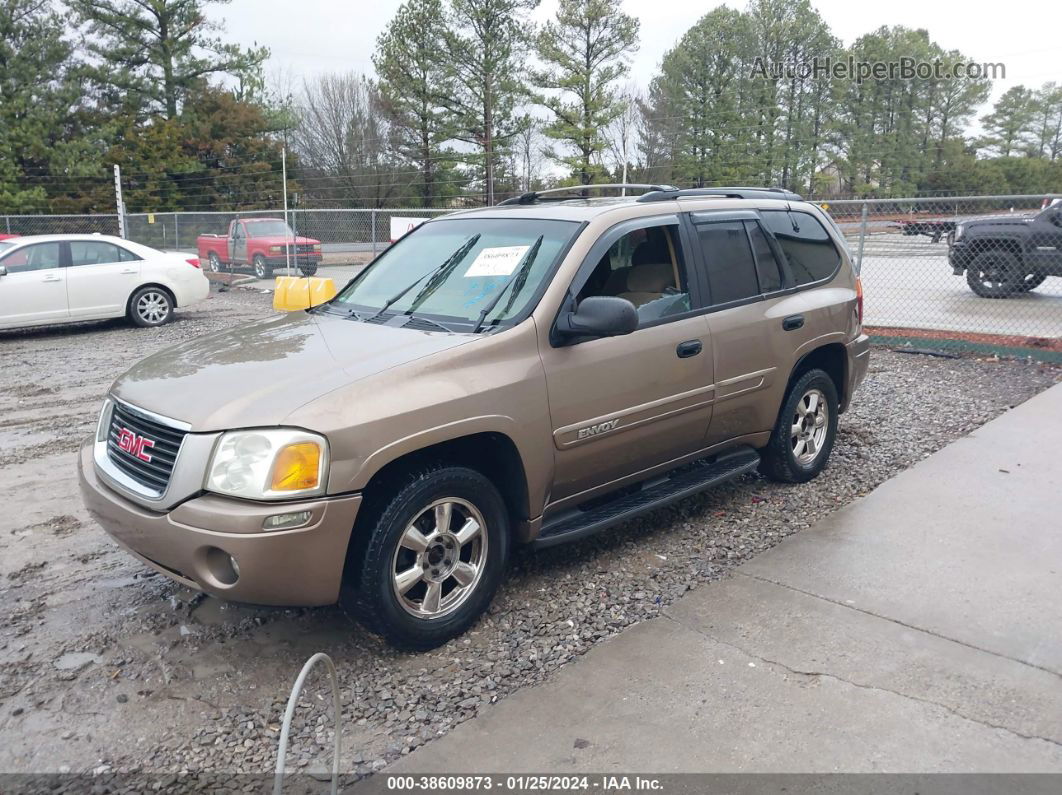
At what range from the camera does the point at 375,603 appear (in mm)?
3232

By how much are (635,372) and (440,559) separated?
1.34 metres

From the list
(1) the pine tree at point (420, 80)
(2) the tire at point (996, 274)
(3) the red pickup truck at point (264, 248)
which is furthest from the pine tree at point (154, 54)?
(2) the tire at point (996, 274)

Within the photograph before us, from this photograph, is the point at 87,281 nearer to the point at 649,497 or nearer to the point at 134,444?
the point at 134,444

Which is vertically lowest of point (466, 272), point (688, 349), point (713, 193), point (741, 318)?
point (688, 349)

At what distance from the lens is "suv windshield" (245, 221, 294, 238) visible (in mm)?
19641

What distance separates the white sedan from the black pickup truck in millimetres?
12307

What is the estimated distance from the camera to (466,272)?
168 inches

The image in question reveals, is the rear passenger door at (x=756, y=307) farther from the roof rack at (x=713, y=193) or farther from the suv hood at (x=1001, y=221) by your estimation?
the suv hood at (x=1001, y=221)

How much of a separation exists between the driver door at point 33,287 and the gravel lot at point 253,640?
626cm

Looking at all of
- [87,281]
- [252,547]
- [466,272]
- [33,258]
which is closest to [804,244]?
[466,272]

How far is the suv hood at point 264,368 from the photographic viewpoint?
3.19 m

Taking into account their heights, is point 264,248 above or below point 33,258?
above

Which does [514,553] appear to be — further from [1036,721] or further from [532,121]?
[532,121]

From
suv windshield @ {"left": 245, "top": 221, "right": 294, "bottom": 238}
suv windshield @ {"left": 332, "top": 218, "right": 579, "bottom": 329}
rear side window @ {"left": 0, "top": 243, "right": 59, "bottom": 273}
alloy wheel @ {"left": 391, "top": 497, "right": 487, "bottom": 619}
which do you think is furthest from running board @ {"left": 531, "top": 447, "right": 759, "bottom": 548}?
suv windshield @ {"left": 245, "top": 221, "right": 294, "bottom": 238}
